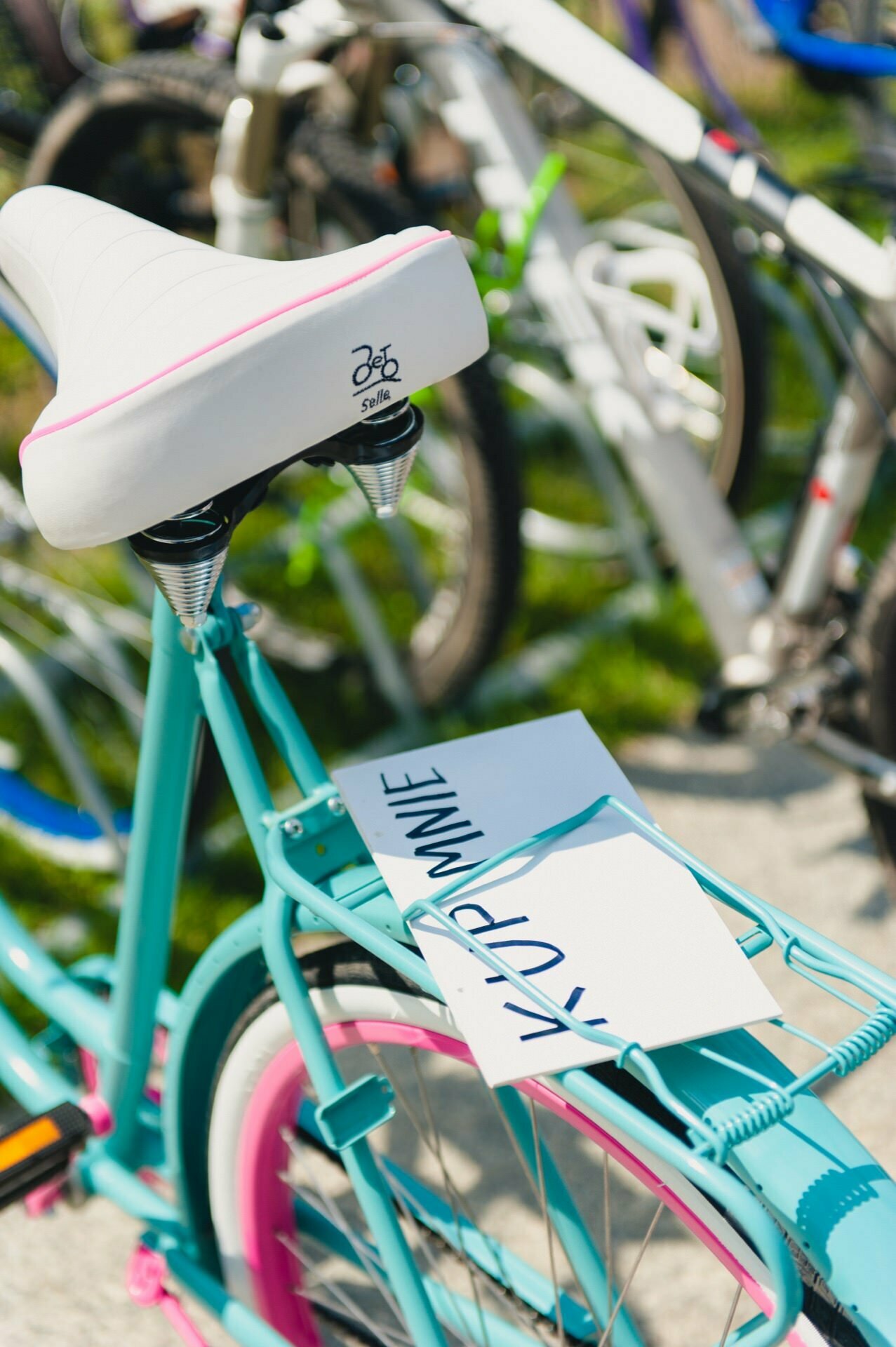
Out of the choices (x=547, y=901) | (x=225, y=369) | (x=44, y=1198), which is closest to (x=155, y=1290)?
(x=44, y=1198)

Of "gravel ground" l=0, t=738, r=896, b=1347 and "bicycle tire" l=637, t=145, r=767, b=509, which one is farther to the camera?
"bicycle tire" l=637, t=145, r=767, b=509

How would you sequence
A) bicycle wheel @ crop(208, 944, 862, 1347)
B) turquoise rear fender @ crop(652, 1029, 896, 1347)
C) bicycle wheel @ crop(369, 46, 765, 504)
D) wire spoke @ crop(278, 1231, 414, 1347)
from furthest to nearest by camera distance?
1. bicycle wheel @ crop(369, 46, 765, 504)
2. wire spoke @ crop(278, 1231, 414, 1347)
3. bicycle wheel @ crop(208, 944, 862, 1347)
4. turquoise rear fender @ crop(652, 1029, 896, 1347)

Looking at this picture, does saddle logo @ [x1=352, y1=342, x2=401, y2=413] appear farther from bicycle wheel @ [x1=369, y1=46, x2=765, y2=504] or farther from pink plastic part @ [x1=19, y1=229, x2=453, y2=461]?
bicycle wheel @ [x1=369, y1=46, x2=765, y2=504]

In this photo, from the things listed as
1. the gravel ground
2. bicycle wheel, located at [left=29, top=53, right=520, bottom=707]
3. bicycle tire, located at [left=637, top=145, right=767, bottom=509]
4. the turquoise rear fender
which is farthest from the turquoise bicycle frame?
bicycle tire, located at [left=637, top=145, right=767, bottom=509]

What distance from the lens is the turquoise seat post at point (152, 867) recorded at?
1189 millimetres

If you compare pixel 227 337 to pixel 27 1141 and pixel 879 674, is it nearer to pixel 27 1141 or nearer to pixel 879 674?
pixel 27 1141

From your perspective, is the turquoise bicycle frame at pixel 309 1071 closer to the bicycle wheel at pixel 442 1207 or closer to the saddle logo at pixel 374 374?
the bicycle wheel at pixel 442 1207

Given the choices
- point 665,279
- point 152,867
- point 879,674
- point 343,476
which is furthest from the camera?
point 343,476

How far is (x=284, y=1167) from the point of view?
1.33 meters

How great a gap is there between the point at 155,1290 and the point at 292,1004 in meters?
0.58

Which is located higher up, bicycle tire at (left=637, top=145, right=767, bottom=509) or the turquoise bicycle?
the turquoise bicycle

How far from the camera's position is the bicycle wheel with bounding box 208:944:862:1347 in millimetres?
1045

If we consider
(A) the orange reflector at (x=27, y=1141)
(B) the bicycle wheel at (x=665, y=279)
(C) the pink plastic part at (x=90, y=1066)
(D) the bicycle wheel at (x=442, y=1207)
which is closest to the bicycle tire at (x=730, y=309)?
(B) the bicycle wheel at (x=665, y=279)

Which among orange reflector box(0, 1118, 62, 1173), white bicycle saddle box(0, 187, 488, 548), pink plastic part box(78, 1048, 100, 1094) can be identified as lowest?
pink plastic part box(78, 1048, 100, 1094)
